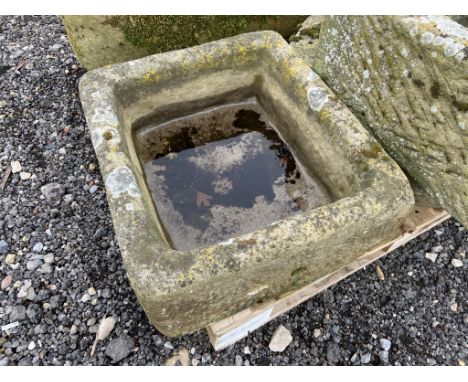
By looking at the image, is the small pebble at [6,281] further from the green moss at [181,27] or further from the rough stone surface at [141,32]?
the green moss at [181,27]

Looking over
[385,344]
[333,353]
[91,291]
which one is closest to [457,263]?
[385,344]

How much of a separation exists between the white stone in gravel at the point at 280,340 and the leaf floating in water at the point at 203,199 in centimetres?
84

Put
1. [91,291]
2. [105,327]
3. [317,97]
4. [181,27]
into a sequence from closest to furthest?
1. [317,97]
2. [105,327]
3. [91,291]
4. [181,27]

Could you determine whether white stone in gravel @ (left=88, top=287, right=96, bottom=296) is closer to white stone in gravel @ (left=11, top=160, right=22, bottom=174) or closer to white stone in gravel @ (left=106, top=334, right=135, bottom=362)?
white stone in gravel @ (left=106, top=334, right=135, bottom=362)

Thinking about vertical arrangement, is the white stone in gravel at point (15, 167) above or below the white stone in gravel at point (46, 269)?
above

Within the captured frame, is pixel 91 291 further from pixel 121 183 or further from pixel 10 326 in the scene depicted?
pixel 121 183

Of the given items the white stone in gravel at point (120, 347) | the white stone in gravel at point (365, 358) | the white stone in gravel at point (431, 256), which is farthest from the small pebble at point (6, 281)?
the white stone in gravel at point (431, 256)

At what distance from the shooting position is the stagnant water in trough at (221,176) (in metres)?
2.01

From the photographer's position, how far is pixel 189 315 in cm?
157

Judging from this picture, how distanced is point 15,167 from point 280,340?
210 cm

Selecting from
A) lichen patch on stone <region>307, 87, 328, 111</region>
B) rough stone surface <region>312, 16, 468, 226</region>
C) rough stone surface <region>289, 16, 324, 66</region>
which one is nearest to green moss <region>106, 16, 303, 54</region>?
rough stone surface <region>289, 16, 324, 66</region>

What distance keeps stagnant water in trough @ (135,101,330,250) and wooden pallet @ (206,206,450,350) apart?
379 mm

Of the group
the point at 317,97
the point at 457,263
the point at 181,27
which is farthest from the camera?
the point at 181,27

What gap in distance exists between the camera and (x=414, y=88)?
1766 mm
